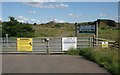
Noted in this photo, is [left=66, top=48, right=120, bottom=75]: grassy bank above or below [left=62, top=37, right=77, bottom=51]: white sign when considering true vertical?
below

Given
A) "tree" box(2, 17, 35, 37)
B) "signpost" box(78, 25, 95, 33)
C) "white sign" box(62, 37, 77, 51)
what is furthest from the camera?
"tree" box(2, 17, 35, 37)

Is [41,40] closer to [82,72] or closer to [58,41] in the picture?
[58,41]

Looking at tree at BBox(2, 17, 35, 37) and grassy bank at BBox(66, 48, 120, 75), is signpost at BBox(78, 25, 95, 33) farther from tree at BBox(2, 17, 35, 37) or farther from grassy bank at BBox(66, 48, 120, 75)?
tree at BBox(2, 17, 35, 37)

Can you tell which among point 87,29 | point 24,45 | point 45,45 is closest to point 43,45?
point 45,45

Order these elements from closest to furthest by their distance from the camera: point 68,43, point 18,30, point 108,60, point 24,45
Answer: point 108,60
point 24,45
point 68,43
point 18,30

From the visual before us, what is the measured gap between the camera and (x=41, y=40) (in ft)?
86.1

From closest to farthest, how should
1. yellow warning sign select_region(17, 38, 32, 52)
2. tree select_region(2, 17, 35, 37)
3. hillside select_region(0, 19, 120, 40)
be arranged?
1. yellow warning sign select_region(17, 38, 32, 52)
2. tree select_region(2, 17, 35, 37)
3. hillside select_region(0, 19, 120, 40)

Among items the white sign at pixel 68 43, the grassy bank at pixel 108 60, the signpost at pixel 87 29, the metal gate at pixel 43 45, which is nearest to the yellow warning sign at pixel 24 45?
the metal gate at pixel 43 45

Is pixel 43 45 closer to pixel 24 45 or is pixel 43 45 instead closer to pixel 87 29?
pixel 24 45

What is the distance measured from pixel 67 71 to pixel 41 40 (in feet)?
42.0

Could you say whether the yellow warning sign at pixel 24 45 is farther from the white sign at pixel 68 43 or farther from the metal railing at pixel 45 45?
the white sign at pixel 68 43

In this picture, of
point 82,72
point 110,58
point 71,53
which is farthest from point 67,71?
point 71,53

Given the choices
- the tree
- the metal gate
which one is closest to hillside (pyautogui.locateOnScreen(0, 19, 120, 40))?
the tree

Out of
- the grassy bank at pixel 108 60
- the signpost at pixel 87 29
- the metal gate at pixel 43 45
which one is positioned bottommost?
the grassy bank at pixel 108 60
